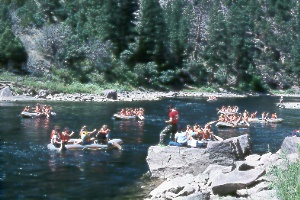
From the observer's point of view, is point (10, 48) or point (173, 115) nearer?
point (173, 115)

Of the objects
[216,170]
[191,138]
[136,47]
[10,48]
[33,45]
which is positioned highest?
[136,47]

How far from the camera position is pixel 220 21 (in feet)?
300

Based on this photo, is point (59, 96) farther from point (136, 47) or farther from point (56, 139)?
point (56, 139)

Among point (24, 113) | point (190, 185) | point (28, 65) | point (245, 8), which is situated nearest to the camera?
point (190, 185)

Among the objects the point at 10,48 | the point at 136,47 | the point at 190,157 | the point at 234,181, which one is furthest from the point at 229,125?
the point at 136,47

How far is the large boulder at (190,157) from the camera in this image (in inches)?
847

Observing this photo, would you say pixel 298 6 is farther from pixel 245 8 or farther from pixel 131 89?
pixel 131 89

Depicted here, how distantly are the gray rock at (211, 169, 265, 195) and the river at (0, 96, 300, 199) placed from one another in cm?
351

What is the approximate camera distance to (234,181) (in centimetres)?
1691

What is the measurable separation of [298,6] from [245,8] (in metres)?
15.5

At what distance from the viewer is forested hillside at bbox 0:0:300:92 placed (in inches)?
3000

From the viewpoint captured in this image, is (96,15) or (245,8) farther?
(245,8)

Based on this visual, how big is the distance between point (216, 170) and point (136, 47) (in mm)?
64734

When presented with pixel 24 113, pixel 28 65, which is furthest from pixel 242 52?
pixel 24 113
